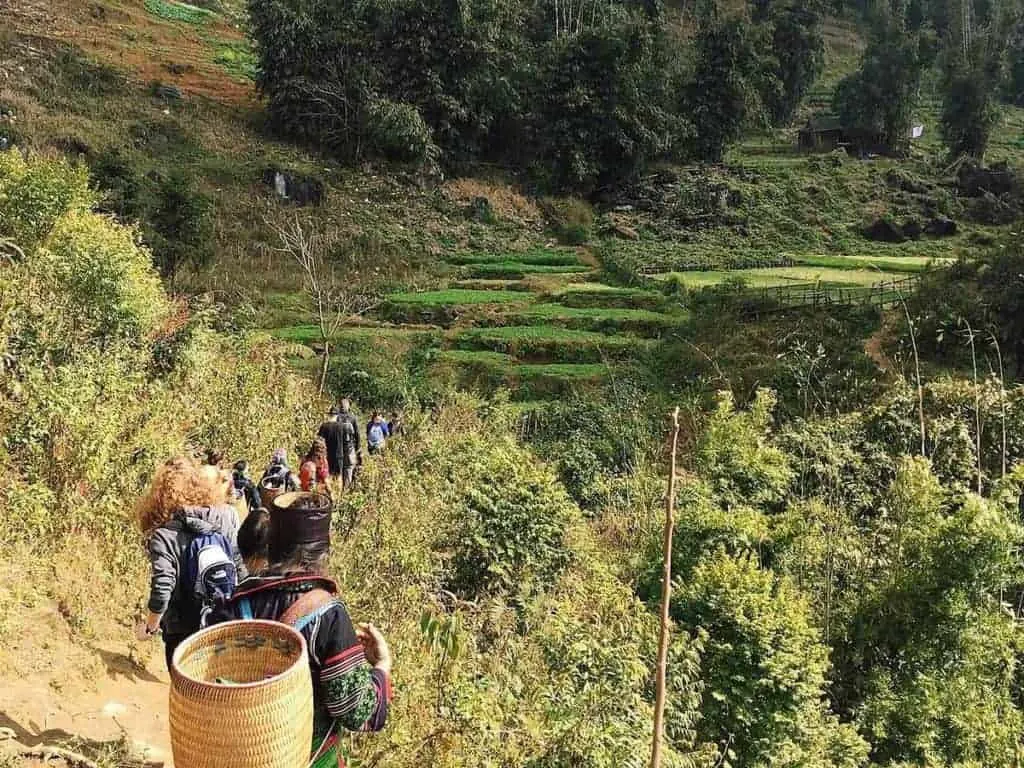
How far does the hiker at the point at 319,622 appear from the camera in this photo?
213cm

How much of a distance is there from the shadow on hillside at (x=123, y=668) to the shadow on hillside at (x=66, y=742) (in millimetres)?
656

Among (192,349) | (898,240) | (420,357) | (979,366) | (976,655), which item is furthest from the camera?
(898,240)

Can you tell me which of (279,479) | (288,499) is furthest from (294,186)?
(288,499)

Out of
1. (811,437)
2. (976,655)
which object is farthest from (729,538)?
(811,437)

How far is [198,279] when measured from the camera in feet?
68.4

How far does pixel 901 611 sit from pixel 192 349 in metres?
8.30

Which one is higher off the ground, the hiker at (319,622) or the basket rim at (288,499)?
the basket rim at (288,499)

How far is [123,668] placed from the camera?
161 inches

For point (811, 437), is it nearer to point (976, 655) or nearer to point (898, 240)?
point (976, 655)

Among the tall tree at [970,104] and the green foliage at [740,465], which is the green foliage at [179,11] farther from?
the green foliage at [740,465]

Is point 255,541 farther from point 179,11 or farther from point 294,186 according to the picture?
point 179,11

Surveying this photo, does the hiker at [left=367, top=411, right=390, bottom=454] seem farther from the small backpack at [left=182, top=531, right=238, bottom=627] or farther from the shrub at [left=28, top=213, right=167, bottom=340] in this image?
the small backpack at [left=182, top=531, right=238, bottom=627]

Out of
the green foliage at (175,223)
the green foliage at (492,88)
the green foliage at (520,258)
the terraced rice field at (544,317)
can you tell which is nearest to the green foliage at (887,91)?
the green foliage at (492,88)

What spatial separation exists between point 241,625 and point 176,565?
0.99 meters
